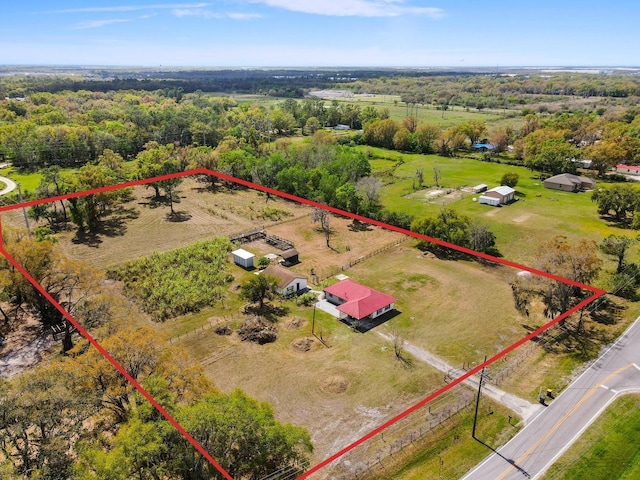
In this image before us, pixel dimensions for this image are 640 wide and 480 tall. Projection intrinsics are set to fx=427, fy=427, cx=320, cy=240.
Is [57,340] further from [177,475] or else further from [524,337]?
[524,337]

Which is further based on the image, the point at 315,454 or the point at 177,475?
the point at 315,454

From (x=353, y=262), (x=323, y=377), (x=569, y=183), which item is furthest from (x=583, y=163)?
(x=323, y=377)

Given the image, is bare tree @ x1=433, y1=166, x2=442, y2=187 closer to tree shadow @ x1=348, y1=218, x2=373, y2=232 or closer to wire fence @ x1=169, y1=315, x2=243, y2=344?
tree shadow @ x1=348, y1=218, x2=373, y2=232

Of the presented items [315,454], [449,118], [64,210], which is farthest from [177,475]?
[449,118]

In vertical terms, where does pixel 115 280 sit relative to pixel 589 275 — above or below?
below

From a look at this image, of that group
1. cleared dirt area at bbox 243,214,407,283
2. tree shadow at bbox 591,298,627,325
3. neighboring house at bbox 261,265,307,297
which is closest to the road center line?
tree shadow at bbox 591,298,627,325

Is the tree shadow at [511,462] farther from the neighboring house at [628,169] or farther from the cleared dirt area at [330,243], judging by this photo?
the neighboring house at [628,169]

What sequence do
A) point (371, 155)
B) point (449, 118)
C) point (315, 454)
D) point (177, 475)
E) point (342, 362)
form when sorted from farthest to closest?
point (449, 118), point (371, 155), point (342, 362), point (315, 454), point (177, 475)
